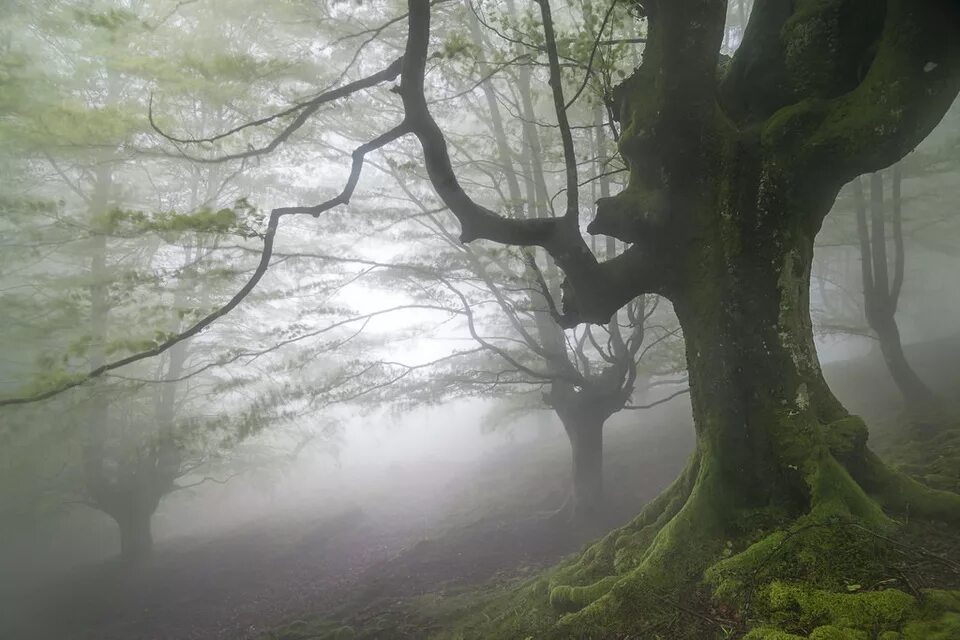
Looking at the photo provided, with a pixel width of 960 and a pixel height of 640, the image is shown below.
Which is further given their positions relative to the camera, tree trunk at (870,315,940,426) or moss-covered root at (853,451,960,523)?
tree trunk at (870,315,940,426)

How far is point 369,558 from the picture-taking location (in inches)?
382

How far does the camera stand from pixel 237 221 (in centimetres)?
407

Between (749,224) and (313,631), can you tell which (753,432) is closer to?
(749,224)

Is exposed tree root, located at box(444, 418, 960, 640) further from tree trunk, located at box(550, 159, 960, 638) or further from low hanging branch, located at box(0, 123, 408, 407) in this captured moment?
low hanging branch, located at box(0, 123, 408, 407)

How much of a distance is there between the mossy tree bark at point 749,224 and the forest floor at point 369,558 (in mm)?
3252

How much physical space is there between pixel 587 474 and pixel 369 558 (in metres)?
4.89

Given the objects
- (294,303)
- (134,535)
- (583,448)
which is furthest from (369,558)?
(294,303)

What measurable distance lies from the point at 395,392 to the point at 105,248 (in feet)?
22.9

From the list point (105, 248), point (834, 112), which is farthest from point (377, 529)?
point (834, 112)

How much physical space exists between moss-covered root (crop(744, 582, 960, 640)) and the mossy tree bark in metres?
0.37

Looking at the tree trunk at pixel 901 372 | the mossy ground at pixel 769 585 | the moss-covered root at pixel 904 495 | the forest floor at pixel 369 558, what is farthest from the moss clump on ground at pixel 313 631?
the tree trunk at pixel 901 372

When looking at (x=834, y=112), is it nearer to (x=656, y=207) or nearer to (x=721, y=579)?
(x=656, y=207)

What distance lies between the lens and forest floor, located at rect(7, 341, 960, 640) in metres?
7.03

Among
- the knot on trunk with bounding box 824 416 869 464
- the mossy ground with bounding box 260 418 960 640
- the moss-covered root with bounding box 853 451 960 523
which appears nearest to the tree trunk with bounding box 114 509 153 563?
the mossy ground with bounding box 260 418 960 640
